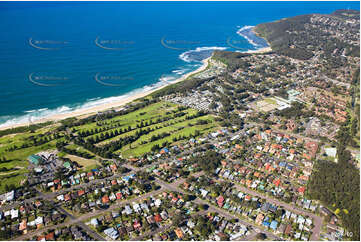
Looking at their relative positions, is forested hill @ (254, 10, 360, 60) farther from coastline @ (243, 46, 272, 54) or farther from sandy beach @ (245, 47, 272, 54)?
sandy beach @ (245, 47, 272, 54)

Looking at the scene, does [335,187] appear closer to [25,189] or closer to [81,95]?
[25,189]

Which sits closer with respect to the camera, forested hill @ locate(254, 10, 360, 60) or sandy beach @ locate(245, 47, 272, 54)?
forested hill @ locate(254, 10, 360, 60)

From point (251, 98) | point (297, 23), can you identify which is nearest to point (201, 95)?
point (251, 98)

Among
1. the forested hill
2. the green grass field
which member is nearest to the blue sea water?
the forested hill

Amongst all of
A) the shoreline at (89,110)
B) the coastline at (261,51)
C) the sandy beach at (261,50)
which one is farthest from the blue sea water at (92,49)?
the sandy beach at (261,50)

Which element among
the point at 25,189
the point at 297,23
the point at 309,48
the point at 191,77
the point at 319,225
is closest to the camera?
the point at 319,225

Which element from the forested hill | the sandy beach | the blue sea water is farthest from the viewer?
the sandy beach
